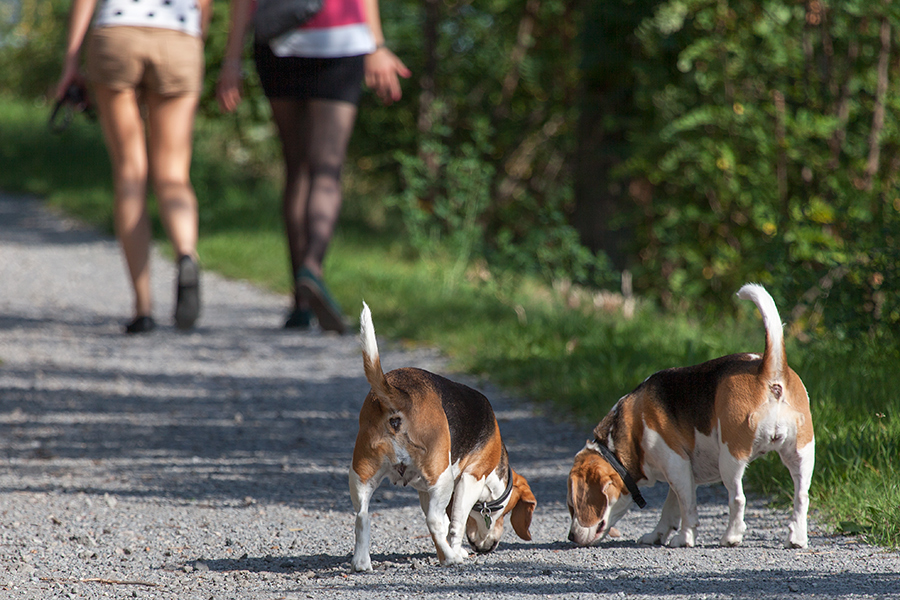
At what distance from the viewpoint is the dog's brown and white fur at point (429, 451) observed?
2.37 meters

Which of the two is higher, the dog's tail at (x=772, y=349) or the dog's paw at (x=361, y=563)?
the dog's tail at (x=772, y=349)

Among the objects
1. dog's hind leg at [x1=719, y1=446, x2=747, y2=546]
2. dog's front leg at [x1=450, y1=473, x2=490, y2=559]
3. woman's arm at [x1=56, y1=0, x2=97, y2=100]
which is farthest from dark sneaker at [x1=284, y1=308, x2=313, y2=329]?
dog's hind leg at [x1=719, y1=446, x2=747, y2=546]

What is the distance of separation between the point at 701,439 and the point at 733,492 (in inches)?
6.9

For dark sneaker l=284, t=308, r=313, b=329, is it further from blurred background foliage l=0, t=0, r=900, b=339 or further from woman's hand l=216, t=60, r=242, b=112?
blurred background foliage l=0, t=0, r=900, b=339

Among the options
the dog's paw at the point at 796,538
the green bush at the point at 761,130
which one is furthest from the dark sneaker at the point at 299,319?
the dog's paw at the point at 796,538

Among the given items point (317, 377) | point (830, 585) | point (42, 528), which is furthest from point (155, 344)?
point (830, 585)

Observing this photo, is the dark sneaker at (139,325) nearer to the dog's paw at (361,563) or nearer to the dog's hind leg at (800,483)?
the dog's paw at (361,563)

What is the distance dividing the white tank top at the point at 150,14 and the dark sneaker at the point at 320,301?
1469 mm

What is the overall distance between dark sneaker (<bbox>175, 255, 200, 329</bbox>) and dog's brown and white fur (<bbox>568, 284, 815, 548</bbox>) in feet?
10.1

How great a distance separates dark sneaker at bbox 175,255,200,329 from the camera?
17.3 feet

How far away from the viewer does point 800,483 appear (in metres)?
2.55

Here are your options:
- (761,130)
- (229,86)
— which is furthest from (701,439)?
(761,130)

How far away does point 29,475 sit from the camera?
3.32 meters

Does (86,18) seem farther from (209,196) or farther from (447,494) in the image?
(209,196)
